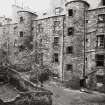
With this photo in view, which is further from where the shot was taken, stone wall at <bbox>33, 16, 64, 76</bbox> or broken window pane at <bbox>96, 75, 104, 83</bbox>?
stone wall at <bbox>33, 16, 64, 76</bbox>

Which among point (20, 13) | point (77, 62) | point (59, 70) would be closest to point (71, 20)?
point (77, 62)

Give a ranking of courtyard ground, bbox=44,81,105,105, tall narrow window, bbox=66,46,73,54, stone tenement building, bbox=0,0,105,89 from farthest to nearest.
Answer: tall narrow window, bbox=66,46,73,54
stone tenement building, bbox=0,0,105,89
courtyard ground, bbox=44,81,105,105

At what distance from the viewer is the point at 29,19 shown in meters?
33.4

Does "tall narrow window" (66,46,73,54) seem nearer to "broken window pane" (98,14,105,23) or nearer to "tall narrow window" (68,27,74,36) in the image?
"tall narrow window" (68,27,74,36)

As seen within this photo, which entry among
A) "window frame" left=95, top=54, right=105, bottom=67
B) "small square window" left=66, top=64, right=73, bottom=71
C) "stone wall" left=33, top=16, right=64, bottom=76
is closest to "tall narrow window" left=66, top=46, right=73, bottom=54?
"stone wall" left=33, top=16, right=64, bottom=76

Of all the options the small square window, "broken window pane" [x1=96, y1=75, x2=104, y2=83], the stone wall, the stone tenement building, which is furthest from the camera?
the stone wall

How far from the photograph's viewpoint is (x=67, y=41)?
92.1ft

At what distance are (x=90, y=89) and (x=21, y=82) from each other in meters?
12.5

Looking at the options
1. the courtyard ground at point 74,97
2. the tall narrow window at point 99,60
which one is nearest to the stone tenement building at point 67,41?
the tall narrow window at point 99,60

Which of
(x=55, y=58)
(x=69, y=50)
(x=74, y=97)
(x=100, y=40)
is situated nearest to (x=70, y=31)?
(x=69, y=50)

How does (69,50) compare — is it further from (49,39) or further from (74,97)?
(74,97)

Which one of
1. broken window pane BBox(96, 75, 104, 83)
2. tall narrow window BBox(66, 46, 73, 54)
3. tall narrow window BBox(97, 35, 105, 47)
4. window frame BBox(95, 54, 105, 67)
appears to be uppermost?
tall narrow window BBox(97, 35, 105, 47)

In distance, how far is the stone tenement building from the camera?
84.4 ft

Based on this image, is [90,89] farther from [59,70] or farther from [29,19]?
[29,19]
